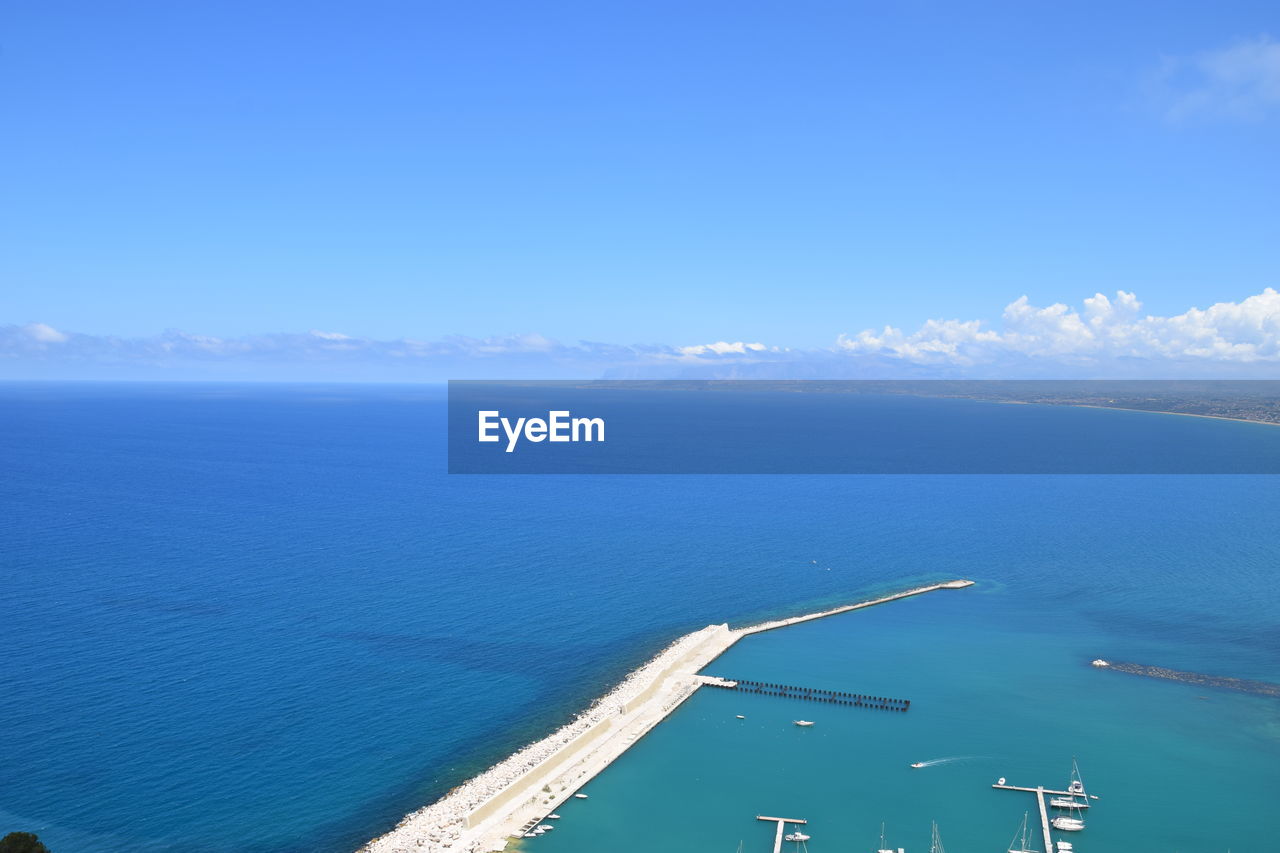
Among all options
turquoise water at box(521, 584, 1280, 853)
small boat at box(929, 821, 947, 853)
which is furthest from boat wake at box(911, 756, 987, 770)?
small boat at box(929, 821, 947, 853)

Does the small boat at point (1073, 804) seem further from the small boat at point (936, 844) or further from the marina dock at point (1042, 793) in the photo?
the small boat at point (936, 844)

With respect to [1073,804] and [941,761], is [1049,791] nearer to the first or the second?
[1073,804]

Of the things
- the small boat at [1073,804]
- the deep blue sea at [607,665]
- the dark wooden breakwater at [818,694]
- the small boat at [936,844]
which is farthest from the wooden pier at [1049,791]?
the dark wooden breakwater at [818,694]

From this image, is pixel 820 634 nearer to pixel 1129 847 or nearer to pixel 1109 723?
pixel 1109 723

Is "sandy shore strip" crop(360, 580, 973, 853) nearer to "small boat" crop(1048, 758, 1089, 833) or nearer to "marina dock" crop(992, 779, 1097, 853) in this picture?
"marina dock" crop(992, 779, 1097, 853)

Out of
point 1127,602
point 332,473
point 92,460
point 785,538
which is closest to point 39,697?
point 785,538

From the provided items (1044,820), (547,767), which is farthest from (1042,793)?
(547,767)
